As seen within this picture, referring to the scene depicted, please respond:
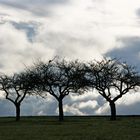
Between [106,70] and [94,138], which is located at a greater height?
[106,70]

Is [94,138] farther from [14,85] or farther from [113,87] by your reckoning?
[14,85]

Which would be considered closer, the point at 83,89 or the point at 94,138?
the point at 94,138

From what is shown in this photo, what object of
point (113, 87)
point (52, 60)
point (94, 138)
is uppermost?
point (52, 60)

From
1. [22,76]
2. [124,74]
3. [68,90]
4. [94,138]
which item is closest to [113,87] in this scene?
[124,74]

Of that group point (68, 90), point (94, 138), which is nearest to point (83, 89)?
point (68, 90)

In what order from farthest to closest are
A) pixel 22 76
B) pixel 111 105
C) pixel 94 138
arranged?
1. pixel 22 76
2. pixel 111 105
3. pixel 94 138

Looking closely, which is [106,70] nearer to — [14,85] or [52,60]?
[52,60]

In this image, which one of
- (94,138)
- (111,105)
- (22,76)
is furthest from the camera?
(22,76)

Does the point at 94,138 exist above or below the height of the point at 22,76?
below

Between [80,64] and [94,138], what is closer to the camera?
[94,138]

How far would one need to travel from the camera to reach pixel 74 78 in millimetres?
85000

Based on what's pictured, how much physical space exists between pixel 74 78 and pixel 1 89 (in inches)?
708

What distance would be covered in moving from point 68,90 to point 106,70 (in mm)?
8191

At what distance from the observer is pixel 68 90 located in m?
85.6
